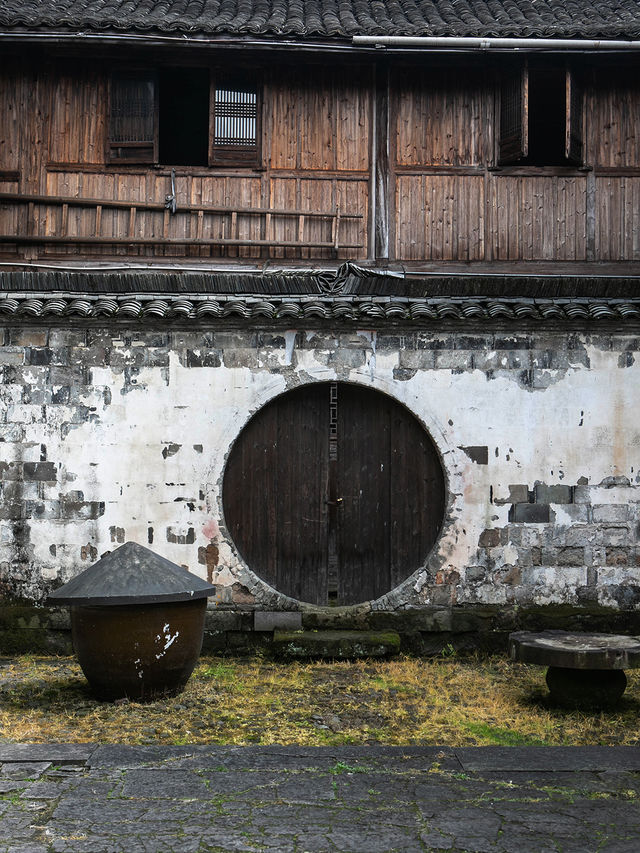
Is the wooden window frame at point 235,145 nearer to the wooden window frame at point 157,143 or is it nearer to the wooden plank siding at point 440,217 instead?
the wooden window frame at point 157,143

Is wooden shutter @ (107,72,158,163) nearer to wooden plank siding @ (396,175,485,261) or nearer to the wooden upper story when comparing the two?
the wooden upper story

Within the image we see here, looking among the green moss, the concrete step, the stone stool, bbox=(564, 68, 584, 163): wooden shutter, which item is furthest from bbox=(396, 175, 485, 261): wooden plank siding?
the green moss

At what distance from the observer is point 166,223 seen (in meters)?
10.7

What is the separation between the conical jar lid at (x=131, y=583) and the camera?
705 centimetres

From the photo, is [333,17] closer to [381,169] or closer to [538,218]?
[381,169]

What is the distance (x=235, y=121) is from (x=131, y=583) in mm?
6150

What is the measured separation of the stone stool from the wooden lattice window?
5725mm

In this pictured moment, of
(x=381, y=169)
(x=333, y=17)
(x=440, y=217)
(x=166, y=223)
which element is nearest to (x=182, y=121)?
(x=166, y=223)

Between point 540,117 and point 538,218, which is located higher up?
point 540,117

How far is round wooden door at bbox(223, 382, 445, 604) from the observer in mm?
9656

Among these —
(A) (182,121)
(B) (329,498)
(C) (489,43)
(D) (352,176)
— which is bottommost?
(B) (329,498)

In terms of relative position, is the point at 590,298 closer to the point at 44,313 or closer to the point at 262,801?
the point at 44,313

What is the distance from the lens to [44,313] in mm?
9227

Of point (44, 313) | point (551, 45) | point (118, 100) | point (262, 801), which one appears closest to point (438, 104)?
point (551, 45)
